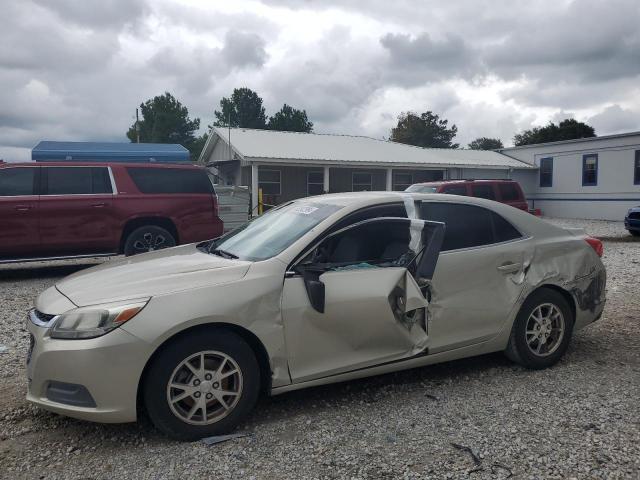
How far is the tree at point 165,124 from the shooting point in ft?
176

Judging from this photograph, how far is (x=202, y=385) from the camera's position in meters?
3.12

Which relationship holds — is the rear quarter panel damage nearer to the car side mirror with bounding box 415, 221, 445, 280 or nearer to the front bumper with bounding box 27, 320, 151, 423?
the car side mirror with bounding box 415, 221, 445, 280

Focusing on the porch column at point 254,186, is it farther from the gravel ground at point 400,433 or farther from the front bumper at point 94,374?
the front bumper at point 94,374

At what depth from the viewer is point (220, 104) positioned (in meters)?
59.6

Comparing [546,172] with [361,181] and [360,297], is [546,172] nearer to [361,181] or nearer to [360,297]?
[361,181]

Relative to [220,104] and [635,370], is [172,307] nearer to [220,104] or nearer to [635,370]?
[635,370]

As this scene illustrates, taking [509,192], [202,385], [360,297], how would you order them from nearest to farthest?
[202,385], [360,297], [509,192]

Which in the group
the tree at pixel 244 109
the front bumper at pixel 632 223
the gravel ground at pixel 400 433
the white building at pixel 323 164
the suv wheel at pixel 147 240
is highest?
the tree at pixel 244 109

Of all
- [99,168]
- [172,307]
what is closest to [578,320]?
[172,307]

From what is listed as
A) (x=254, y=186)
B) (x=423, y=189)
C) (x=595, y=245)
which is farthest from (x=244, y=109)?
(x=595, y=245)

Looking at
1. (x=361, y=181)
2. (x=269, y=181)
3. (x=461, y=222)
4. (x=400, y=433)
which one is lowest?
(x=400, y=433)

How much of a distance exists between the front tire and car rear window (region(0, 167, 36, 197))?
20.5 ft

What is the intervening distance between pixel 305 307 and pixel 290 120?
54009 mm

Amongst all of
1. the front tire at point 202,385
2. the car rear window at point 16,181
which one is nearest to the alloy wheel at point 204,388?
the front tire at point 202,385
